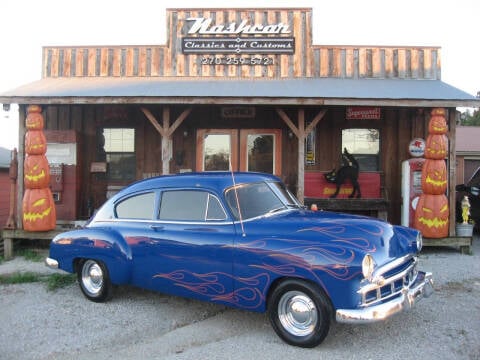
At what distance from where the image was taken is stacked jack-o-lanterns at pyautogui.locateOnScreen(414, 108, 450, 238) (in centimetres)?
831

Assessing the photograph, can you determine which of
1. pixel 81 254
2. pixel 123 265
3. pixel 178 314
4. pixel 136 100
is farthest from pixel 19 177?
pixel 178 314

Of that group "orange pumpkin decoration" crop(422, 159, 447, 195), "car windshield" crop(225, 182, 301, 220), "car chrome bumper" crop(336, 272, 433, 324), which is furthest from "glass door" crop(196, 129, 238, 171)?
"car chrome bumper" crop(336, 272, 433, 324)

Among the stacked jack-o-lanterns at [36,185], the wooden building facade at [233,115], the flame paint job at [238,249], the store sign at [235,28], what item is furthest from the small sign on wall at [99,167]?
the flame paint job at [238,249]

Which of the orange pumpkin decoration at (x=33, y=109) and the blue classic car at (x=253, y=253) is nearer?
the blue classic car at (x=253, y=253)

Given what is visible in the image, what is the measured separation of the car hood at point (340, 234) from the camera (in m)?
3.92

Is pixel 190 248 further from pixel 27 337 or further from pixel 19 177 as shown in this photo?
pixel 19 177

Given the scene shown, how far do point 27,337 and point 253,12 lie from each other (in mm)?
8819

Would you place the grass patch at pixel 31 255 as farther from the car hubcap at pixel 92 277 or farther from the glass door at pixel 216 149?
the glass door at pixel 216 149

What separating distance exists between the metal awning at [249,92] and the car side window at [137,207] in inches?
140

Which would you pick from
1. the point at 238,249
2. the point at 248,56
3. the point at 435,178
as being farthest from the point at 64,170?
the point at 435,178

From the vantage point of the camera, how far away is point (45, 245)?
9727 mm

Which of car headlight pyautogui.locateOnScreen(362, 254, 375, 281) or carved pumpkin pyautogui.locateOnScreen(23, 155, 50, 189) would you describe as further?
carved pumpkin pyautogui.locateOnScreen(23, 155, 50, 189)

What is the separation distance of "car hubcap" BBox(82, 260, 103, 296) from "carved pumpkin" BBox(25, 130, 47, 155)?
3806 millimetres

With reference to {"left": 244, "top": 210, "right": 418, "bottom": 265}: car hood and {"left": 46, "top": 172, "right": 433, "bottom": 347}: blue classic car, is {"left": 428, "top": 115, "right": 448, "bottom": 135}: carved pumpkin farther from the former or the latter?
{"left": 244, "top": 210, "right": 418, "bottom": 265}: car hood
